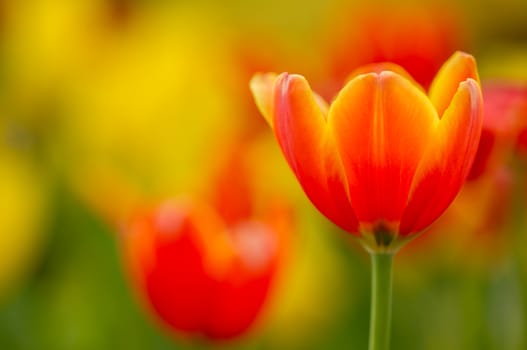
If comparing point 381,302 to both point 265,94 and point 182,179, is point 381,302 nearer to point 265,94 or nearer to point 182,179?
point 265,94

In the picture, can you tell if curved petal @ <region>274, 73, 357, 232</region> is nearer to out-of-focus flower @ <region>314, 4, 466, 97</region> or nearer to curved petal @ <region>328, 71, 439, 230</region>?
curved petal @ <region>328, 71, 439, 230</region>

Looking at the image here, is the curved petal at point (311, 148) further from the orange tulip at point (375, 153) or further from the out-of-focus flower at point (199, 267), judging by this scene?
the out-of-focus flower at point (199, 267)

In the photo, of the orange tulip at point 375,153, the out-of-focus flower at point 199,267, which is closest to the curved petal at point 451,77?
the orange tulip at point 375,153

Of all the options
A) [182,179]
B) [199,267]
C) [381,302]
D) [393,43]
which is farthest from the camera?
[182,179]

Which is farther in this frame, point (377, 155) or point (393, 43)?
point (393, 43)

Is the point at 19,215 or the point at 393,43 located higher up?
the point at 393,43

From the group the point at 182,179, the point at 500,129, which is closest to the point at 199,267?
the point at 500,129
